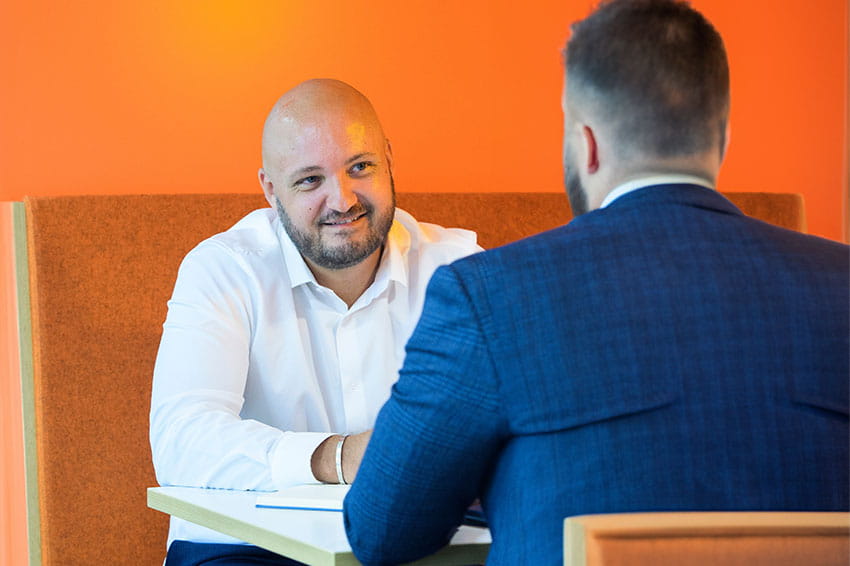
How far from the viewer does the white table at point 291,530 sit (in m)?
1.46

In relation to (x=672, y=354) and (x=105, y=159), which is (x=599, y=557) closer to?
(x=672, y=354)

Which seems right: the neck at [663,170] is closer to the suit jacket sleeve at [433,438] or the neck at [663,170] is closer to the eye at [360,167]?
the suit jacket sleeve at [433,438]

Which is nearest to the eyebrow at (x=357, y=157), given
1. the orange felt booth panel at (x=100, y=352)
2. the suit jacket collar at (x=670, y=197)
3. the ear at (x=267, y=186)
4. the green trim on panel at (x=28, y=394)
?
the ear at (x=267, y=186)

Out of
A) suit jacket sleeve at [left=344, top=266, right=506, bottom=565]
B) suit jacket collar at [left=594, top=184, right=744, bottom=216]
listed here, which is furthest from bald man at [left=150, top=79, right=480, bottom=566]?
suit jacket collar at [left=594, top=184, right=744, bottom=216]

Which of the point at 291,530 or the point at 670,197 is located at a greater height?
the point at 670,197

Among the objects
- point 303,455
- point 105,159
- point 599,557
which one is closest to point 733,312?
point 599,557

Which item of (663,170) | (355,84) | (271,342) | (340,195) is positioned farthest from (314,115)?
(663,170)

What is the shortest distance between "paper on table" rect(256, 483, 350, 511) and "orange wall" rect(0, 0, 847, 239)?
148cm

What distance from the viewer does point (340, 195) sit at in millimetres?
2512

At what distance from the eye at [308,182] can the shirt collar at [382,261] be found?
0.12 metres

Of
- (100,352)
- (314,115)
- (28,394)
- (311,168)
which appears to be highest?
(314,115)

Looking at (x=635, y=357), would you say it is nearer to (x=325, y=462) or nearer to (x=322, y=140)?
(x=325, y=462)

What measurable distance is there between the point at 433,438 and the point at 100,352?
179 centimetres

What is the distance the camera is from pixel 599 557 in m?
1.05
